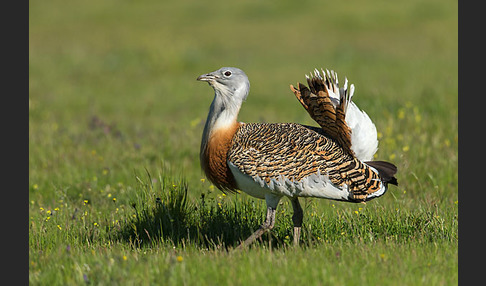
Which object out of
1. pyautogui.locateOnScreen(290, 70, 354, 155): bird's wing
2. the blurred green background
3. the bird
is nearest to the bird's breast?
the bird

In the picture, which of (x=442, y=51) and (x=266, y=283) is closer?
(x=266, y=283)

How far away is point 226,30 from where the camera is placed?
18.0 m

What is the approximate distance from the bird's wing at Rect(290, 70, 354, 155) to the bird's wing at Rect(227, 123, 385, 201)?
0.10m

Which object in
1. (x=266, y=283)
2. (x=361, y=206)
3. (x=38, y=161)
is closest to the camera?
(x=266, y=283)

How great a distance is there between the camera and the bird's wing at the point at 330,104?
455 centimetres

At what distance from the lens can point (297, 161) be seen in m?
4.41

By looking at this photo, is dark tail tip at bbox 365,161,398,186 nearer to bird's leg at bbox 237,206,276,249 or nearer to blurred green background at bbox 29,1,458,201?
bird's leg at bbox 237,206,276,249

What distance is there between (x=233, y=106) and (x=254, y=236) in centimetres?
97

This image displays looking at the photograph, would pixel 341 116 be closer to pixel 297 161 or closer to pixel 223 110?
pixel 297 161

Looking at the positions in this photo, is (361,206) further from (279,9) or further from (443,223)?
(279,9)

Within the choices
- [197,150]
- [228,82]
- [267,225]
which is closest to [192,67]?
[197,150]

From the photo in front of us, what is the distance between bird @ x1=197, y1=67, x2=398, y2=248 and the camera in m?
4.38

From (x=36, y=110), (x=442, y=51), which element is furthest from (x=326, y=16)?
(x=36, y=110)

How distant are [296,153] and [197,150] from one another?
298cm
